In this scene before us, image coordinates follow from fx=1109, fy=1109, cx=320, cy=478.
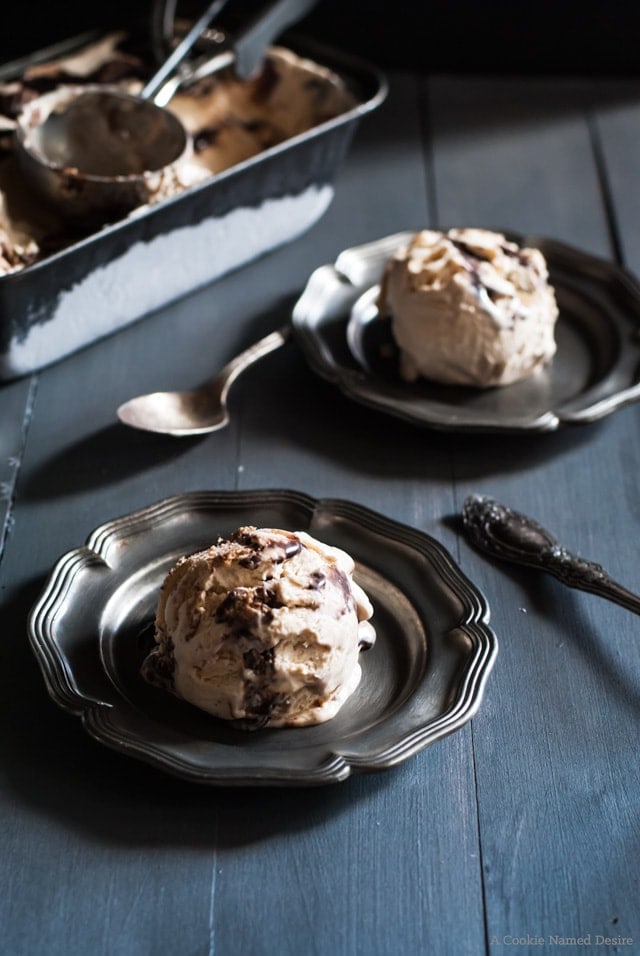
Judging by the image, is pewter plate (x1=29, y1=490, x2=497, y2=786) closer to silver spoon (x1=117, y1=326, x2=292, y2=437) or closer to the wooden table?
the wooden table

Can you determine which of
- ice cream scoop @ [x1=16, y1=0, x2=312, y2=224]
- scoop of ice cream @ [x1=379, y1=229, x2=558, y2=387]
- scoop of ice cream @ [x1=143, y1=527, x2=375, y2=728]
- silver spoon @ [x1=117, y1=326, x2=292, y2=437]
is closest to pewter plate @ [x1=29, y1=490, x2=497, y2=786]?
scoop of ice cream @ [x1=143, y1=527, x2=375, y2=728]

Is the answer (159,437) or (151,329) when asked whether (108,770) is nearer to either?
(159,437)

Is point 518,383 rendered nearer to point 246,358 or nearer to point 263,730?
point 246,358

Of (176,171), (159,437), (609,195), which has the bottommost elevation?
(609,195)

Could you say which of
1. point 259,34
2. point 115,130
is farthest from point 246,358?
point 259,34

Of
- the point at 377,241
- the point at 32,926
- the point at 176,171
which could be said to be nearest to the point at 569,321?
the point at 377,241

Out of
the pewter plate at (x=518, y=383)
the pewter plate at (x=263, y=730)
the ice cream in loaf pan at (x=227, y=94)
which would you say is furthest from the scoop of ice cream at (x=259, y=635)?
the ice cream in loaf pan at (x=227, y=94)
